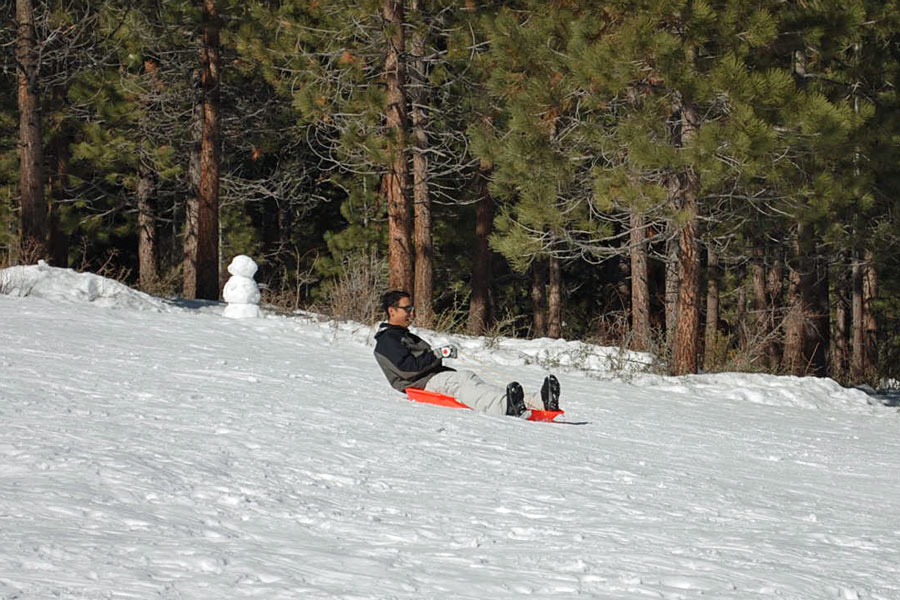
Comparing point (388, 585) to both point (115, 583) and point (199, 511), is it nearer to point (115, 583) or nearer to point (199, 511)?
point (115, 583)

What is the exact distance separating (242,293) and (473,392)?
737 cm

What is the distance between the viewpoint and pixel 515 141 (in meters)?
14.6

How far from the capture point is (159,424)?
6.34 meters

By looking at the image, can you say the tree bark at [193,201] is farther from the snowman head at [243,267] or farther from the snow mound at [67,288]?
the snow mound at [67,288]

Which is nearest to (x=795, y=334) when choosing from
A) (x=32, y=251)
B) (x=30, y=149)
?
(x=32, y=251)

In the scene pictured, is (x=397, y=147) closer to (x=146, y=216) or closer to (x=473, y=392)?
Answer: (x=473, y=392)

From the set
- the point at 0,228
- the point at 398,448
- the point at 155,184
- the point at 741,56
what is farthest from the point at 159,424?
the point at 0,228

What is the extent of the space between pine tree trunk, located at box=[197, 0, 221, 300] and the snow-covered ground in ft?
31.4

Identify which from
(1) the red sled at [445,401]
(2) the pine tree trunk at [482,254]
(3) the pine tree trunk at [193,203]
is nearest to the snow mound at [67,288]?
(1) the red sled at [445,401]

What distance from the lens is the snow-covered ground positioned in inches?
152

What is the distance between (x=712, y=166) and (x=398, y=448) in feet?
23.7

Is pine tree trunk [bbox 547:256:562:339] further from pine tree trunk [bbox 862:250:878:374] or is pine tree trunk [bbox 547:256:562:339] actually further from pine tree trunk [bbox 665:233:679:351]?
pine tree trunk [bbox 862:250:878:374]

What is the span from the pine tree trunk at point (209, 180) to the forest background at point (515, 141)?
0.14 ft

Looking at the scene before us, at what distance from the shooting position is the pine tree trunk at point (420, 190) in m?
17.9
